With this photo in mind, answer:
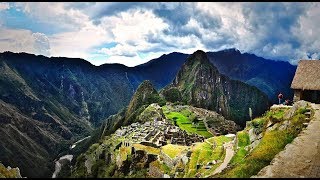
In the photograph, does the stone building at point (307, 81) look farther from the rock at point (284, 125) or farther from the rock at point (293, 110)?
the rock at point (284, 125)

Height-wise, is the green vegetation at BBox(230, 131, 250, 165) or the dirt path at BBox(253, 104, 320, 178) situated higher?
the dirt path at BBox(253, 104, 320, 178)

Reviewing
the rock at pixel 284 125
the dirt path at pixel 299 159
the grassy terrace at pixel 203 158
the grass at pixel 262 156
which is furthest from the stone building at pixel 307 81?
the dirt path at pixel 299 159

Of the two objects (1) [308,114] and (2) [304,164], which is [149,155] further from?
(2) [304,164]

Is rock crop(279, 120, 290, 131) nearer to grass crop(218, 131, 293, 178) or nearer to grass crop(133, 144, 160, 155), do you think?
grass crop(218, 131, 293, 178)

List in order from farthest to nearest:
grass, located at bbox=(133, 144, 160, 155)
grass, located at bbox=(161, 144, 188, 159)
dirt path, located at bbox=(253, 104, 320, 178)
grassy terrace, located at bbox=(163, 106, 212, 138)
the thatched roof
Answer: grassy terrace, located at bbox=(163, 106, 212, 138) → grass, located at bbox=(133, 144, 160, 155) → grass, located at bbox=(161, 144, 188, 159) → the thatched roof → dirt path, located at bbox=(253, 104, 320, 178)

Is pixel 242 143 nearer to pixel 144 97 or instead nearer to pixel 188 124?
pixel 188 124

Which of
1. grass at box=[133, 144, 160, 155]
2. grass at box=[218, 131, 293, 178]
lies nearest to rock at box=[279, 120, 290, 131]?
grass at box=[218, 131, 293, 178]

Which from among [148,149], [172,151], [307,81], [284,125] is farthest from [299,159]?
[148,149]
